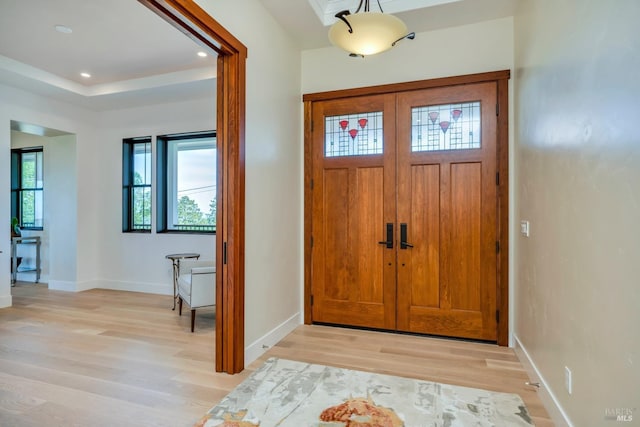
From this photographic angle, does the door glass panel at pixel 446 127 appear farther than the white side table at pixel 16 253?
No

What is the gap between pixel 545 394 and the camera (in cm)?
225

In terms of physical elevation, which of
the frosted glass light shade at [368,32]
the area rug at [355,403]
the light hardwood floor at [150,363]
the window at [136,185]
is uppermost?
the frosted glass light shade at [368,32]

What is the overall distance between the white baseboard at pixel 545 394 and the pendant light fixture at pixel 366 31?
241 cm

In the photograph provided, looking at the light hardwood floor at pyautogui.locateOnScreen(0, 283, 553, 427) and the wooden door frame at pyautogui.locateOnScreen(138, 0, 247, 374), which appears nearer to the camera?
the light hardwood floor at pyautogui.locateOnScreen(0, 283, 553, 427)

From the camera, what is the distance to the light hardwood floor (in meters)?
2.20

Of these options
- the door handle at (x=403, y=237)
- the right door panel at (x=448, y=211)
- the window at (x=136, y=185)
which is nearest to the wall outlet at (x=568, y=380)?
the right door panel at (x=448, y=211)

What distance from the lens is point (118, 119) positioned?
5.72 meters

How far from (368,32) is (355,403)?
2.35 meters

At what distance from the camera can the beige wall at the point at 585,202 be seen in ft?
4.37

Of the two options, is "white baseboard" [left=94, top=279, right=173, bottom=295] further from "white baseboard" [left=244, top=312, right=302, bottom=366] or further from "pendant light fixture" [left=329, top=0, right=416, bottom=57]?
"pendant light fixture" [left=329, top=0, right=416, bottom=57]

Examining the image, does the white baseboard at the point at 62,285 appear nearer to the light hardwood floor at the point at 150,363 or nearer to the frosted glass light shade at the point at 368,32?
the light hardwood floor at the point at 150,363

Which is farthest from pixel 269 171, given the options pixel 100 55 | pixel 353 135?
pixel 100 55

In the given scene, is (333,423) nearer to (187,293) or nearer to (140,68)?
(187,293)

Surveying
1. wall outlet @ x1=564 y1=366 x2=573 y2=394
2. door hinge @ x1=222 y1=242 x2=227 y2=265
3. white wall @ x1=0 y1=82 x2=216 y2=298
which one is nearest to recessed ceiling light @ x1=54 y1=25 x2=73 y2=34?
white wall @ x1=0 y1=82 x2=216 y2=298
